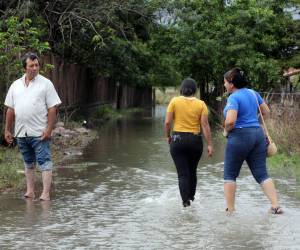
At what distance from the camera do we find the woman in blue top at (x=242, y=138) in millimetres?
8555

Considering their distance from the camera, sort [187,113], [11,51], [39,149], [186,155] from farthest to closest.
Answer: [11,51] → [39,149] → [186,155] → [187,113]

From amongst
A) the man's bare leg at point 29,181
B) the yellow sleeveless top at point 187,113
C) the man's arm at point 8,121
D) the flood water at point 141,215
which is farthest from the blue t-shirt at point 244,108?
the man's arm at point 8,121

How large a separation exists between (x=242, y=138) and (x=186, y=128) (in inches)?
36.5

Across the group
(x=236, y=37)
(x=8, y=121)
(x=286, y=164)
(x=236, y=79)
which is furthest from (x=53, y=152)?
(x=236, y=37)

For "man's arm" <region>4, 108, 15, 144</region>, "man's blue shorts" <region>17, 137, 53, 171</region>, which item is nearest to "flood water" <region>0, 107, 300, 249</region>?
"man's blue shorts" <region>17, 137, 53, 171</region>

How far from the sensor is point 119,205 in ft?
30.7

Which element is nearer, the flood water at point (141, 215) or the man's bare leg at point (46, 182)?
the flood water at point (141, 215)

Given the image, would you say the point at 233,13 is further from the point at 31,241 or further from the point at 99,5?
the point at 31,241

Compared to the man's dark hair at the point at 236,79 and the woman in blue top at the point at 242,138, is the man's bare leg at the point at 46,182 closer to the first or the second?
the woman in blue top at the point at 242,138

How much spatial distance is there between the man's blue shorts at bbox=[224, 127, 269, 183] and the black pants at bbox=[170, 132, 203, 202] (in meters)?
0.67

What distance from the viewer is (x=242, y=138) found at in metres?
8.56

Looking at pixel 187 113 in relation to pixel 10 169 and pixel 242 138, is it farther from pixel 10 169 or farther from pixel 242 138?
pixel 10 169

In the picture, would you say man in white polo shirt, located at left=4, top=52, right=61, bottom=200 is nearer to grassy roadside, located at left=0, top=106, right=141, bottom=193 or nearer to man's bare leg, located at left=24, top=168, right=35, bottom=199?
man's bare leg, located at left=24, top=168, right=35, bottom=199

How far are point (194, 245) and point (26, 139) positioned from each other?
3.39m
